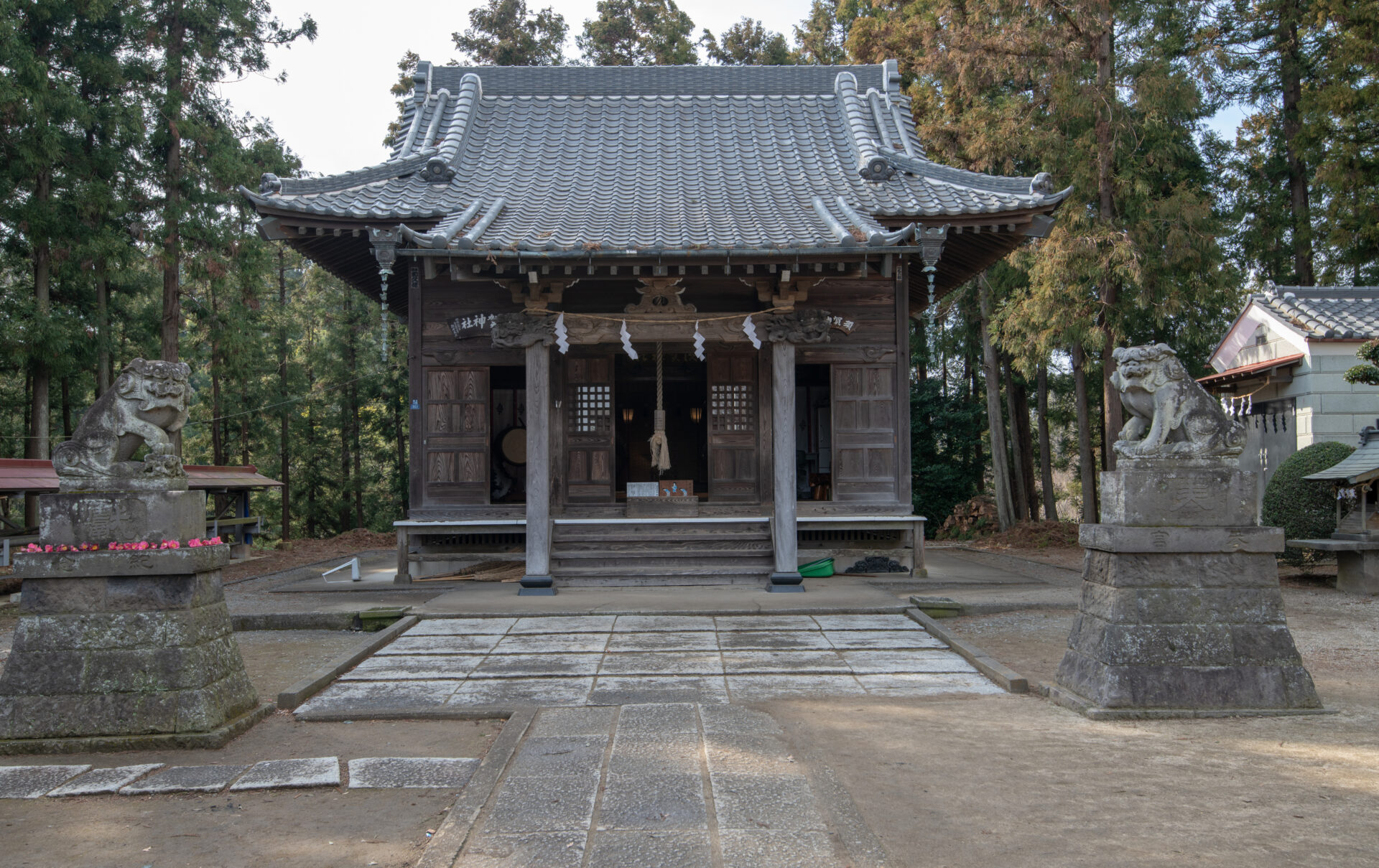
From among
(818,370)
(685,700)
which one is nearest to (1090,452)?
(818,370)

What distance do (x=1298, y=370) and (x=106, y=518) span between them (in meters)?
15.4

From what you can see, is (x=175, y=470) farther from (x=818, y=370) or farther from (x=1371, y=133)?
(x=1371, y=133)

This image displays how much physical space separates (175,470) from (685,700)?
347cm

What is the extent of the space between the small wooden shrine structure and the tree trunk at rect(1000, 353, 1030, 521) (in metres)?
10.4

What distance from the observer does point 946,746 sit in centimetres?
481

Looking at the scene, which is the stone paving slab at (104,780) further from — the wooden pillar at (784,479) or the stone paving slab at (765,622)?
the wooden pillar at (784,479)

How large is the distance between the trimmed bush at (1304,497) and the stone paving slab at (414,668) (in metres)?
9.84

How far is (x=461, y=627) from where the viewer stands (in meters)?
8.43

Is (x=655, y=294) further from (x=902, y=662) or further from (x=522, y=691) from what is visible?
(x=522, y=691)

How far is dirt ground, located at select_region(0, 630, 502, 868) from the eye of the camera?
11.5 feet

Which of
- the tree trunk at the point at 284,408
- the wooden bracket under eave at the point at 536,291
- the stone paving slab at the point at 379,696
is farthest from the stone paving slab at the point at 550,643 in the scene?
the tree trunk at the point at 284,408

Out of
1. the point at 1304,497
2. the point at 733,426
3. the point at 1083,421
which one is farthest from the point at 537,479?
the point at 1083,421

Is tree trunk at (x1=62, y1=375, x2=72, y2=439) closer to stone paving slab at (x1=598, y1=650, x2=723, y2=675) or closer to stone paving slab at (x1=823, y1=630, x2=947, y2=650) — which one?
stone paving slab at (x1=598, y1=650, x2=723, y2=675)

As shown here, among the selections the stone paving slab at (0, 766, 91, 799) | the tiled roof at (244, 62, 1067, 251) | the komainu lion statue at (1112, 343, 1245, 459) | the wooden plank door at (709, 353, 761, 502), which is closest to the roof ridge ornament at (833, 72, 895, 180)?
the tiled roof at (244, 62, 1067, 251)
